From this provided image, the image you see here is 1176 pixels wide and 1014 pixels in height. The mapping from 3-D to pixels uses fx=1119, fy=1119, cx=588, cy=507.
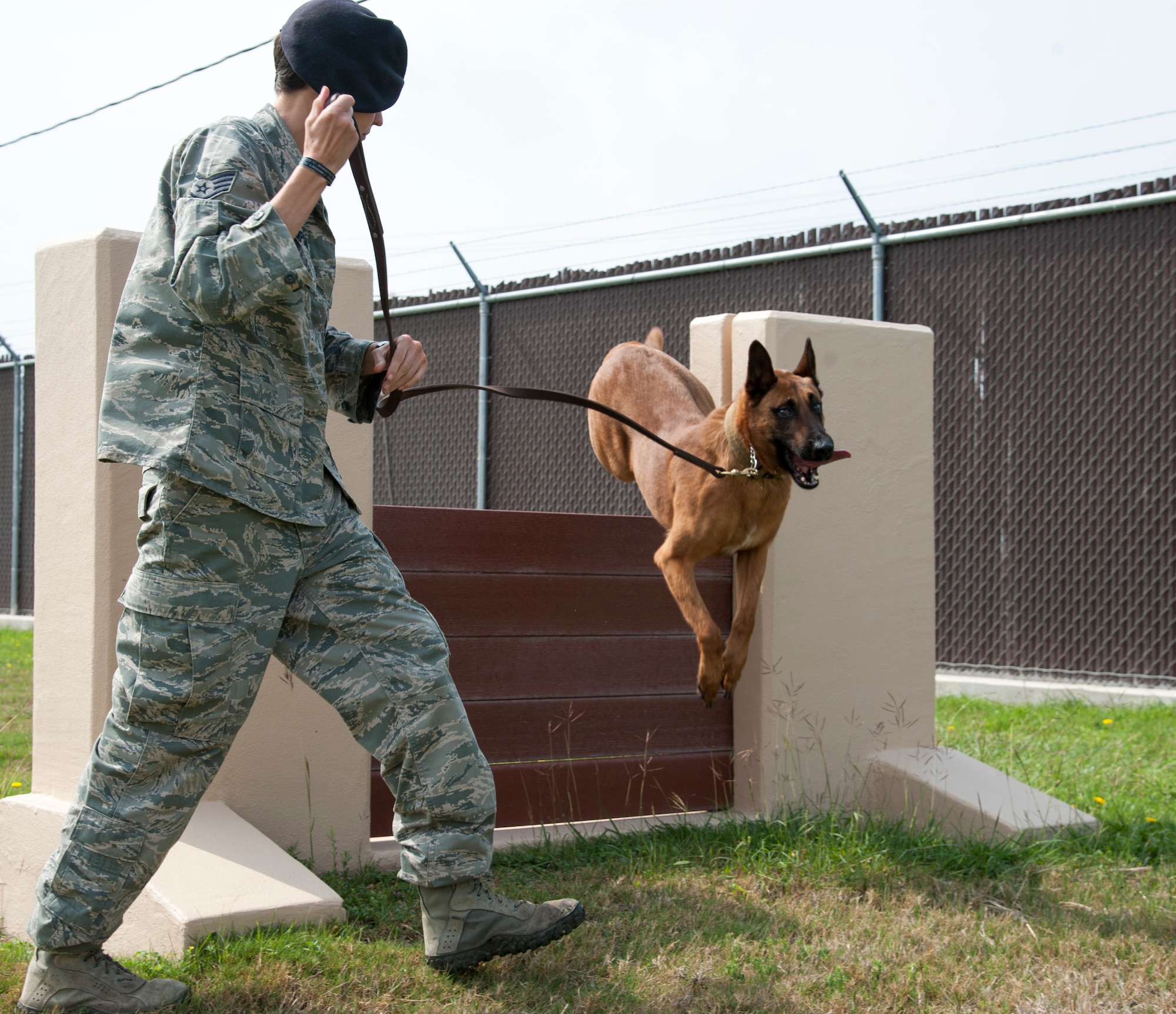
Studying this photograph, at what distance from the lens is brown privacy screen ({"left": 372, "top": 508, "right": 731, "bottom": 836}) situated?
12.0 ft

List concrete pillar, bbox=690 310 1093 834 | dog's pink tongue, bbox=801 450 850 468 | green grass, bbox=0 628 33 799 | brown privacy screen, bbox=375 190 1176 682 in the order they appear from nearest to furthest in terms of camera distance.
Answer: dog's pink tongue, bbox=801 450 850 468 → concrete pillar, bbox=690 310 1093 834 → green grass, bbox=0 628 33 799 → brown privacy screen, bbox=375 190 1176 682

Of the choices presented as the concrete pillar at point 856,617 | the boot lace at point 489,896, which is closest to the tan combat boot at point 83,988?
the boot lace at point 489,896

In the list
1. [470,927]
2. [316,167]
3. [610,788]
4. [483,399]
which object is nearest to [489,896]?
[470,927]

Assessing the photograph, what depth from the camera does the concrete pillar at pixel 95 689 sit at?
299cm

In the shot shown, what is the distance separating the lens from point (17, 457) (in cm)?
1053

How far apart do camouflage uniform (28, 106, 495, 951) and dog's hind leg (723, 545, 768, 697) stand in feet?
5.35

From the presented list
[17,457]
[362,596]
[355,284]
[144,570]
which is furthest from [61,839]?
[17,457]

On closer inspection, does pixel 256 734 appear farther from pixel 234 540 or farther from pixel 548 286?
pixel 548 286

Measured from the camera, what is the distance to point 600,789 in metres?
3.91

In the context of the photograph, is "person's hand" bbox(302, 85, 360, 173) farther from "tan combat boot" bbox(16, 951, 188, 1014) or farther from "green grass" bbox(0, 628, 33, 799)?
"green grass" bbox(0, 628, 33, 799)

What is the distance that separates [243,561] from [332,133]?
2.68ft

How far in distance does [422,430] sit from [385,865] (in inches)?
250

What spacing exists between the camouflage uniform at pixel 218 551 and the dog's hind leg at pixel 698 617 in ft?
4.95

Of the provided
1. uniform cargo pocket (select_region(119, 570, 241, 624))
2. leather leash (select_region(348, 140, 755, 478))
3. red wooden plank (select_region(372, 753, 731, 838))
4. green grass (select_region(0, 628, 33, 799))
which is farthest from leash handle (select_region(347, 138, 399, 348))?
green grass (select_region(0, 628, 33, 799))
